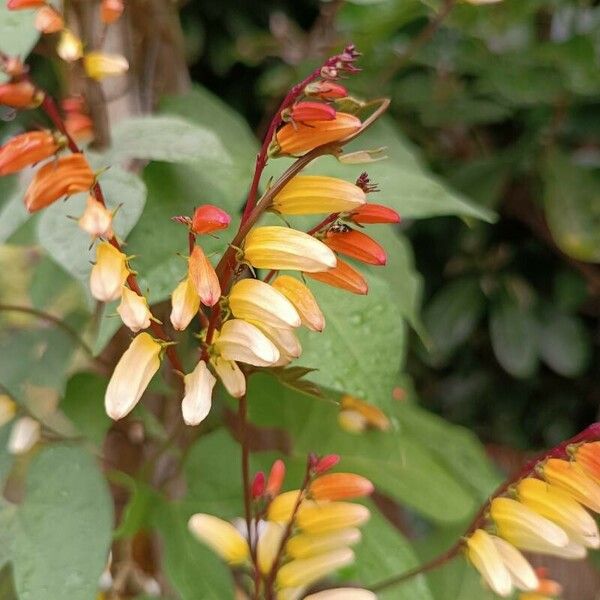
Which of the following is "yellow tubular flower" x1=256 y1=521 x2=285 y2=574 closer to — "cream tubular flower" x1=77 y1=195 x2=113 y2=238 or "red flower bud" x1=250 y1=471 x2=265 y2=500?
"red flower bud" x1=250 y1=471 x2=265 y2=500

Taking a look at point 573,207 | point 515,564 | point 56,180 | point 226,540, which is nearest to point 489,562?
point 515,564

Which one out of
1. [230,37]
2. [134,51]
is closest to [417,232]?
[230,37]

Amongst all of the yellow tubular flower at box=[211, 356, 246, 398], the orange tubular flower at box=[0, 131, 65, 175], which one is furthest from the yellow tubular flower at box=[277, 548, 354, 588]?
the orange tubular flower at box=[0, 131, 65, 175]

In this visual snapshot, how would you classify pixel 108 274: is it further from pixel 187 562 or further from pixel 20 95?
pixel 187 562

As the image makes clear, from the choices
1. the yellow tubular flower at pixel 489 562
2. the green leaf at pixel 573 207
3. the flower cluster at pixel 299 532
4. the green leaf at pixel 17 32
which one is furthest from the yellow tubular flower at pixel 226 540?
the green leaf at pixel 573 207

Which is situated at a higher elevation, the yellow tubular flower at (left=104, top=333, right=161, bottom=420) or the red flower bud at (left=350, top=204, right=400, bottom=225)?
the red flower bud at (left=350, top=204, right=400, bottom=225)

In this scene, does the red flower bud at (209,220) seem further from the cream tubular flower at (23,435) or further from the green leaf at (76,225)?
the cream tubular flower at (23,435)

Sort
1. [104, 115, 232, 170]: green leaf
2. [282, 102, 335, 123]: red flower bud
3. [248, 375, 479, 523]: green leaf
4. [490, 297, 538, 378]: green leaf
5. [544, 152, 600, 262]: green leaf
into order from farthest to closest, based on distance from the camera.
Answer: [490, 297, 538, 378]: green leaf
[544, 152, 600, 262]: green leaf
[248, 375, 479, 523]: green leaf
[104, 115, 232, 170]: green leaf
[282, 102, 335, 123]: red flower bud

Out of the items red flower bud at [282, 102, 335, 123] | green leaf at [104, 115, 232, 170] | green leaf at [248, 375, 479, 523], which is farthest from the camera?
green leaf at [248, 375, 479, 523]
